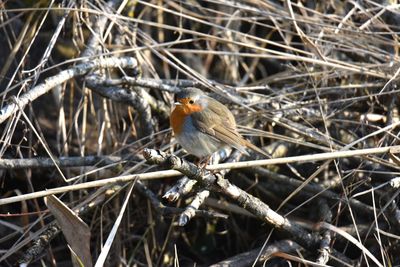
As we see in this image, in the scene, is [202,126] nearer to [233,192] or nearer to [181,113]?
[181,113]

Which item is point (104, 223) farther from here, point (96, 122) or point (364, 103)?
point (364, 103)

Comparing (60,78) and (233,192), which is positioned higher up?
(60,78)

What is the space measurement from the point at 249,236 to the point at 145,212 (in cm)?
66

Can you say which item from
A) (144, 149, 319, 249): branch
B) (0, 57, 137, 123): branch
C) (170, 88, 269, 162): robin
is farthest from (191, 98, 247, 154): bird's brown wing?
(0, 57, 137, 123): branch

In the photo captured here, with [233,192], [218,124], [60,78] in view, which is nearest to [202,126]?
[218,124]

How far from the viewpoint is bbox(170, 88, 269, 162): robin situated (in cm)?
332

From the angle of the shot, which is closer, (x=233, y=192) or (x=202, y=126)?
(x=233, y=192)

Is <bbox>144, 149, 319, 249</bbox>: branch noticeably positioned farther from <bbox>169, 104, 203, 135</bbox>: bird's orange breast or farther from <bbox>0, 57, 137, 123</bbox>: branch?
<bbox>0, 57, 137, 123</bbox>: branch

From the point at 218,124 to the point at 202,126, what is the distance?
0.10 m

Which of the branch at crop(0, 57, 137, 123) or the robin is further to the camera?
the robin

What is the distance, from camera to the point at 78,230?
9.32 ft

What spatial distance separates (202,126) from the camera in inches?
136

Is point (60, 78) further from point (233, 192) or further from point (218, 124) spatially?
point (233, 192)

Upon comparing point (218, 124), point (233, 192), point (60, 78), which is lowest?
point (233, 192)
